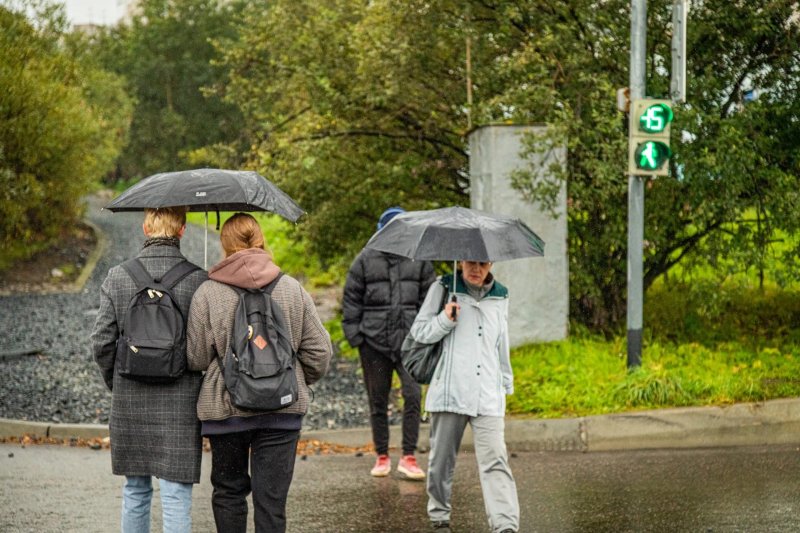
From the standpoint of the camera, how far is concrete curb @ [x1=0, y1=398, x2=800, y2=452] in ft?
31.6

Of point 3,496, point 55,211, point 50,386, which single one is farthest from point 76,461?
point 55,211

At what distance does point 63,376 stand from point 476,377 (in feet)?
28.0

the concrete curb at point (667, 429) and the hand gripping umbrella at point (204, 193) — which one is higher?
the hand gripping umbrella at point (204, 193)

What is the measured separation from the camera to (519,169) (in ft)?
38.9

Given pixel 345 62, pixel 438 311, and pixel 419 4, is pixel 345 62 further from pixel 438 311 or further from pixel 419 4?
pixel 438 311

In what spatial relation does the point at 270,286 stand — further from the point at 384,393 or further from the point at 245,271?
the point at 384,393

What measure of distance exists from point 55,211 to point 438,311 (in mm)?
23311

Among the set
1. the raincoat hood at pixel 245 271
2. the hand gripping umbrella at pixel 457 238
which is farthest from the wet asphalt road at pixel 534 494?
the raincoat hood at pixel 245 271

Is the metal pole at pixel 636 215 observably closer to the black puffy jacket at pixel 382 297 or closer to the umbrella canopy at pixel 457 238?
the black puffy jacket at pixel 382 297

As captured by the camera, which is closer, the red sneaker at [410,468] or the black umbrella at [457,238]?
the black umbrella at [457,238]

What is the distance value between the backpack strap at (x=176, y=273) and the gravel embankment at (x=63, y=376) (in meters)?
3.90

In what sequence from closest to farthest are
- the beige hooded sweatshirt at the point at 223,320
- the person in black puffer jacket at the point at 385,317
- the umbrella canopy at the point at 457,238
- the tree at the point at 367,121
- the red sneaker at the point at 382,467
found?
the beige hooded sweatshirt at the point at 223,320 → the umbrella canopy at the point at 457,238 → the person in black puffer jacket at the point at 385,317 → the red sneaker at the point at 382,467 → the tree at the point at 367,121

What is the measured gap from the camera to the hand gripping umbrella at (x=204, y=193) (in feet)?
16.7

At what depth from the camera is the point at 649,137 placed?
10.3m
